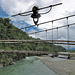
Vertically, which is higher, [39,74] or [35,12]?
[35,12]

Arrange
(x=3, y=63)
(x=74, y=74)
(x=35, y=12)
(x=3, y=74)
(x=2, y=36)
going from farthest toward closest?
1. (x=2, y=36)
2. (x=3, y=63)
3. (x=74, y=74)
4. (x=3, y=74)
5. (x=35, y=12)

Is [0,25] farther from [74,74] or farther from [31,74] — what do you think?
[74,74]

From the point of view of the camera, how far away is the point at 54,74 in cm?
2505

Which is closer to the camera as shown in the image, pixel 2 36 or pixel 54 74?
pixel 54 74

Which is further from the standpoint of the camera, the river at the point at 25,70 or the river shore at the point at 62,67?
the river shore at the point at 62,67

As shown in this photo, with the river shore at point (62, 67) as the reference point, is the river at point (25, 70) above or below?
above

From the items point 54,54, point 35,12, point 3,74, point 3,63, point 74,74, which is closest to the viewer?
point 35,12

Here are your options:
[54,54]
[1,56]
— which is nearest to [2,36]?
[1,56]

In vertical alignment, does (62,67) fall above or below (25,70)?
below

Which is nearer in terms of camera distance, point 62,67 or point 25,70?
point 25,70

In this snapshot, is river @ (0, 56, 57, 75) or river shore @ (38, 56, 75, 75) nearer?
river @ (0, 56, 57, 75)

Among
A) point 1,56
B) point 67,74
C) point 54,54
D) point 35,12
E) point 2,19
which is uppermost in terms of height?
point 2,19

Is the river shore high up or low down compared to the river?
down

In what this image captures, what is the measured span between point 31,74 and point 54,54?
66.8 ft
